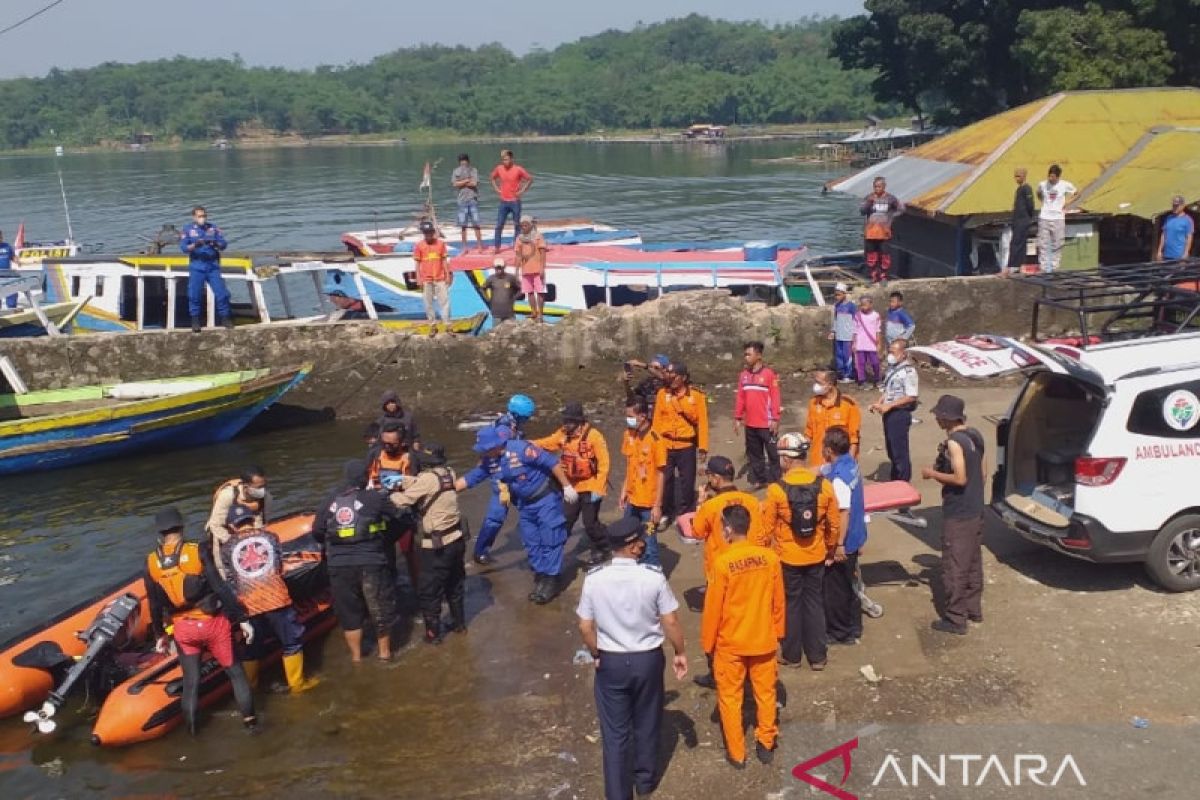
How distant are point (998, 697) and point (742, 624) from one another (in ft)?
7.38

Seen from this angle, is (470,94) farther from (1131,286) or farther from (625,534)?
(625,534)

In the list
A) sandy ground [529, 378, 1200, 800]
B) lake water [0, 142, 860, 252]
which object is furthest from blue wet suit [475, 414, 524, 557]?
lake water [0, 142, 860, 252]

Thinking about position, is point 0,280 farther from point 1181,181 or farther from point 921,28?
point 921,28

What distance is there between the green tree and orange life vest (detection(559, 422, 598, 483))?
78.9ft

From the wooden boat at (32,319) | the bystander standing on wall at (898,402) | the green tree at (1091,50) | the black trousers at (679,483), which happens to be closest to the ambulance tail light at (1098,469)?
the bystander standing on wall at (898,402)

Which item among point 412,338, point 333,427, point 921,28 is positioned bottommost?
point 333,427

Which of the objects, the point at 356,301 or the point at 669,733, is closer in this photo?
the point at 669,733

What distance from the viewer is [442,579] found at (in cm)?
895

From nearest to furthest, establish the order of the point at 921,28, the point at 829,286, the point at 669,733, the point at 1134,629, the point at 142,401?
1. the point at 669,733
2. the point at 1134,629
3. the point at 142,401
4. the point at 829,286
5. the point at 921,28

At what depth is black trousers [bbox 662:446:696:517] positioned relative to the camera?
418 inches

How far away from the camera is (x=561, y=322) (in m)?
16.9

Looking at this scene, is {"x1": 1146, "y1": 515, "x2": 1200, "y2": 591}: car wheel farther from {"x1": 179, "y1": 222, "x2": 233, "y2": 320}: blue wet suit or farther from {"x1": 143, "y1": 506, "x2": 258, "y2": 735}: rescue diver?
{"x1": 179, "y1": 222, "x2": 233, "y2": 320}: blue wet suit

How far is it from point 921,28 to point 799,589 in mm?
31529

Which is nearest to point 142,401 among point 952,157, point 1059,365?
point 1059,365
